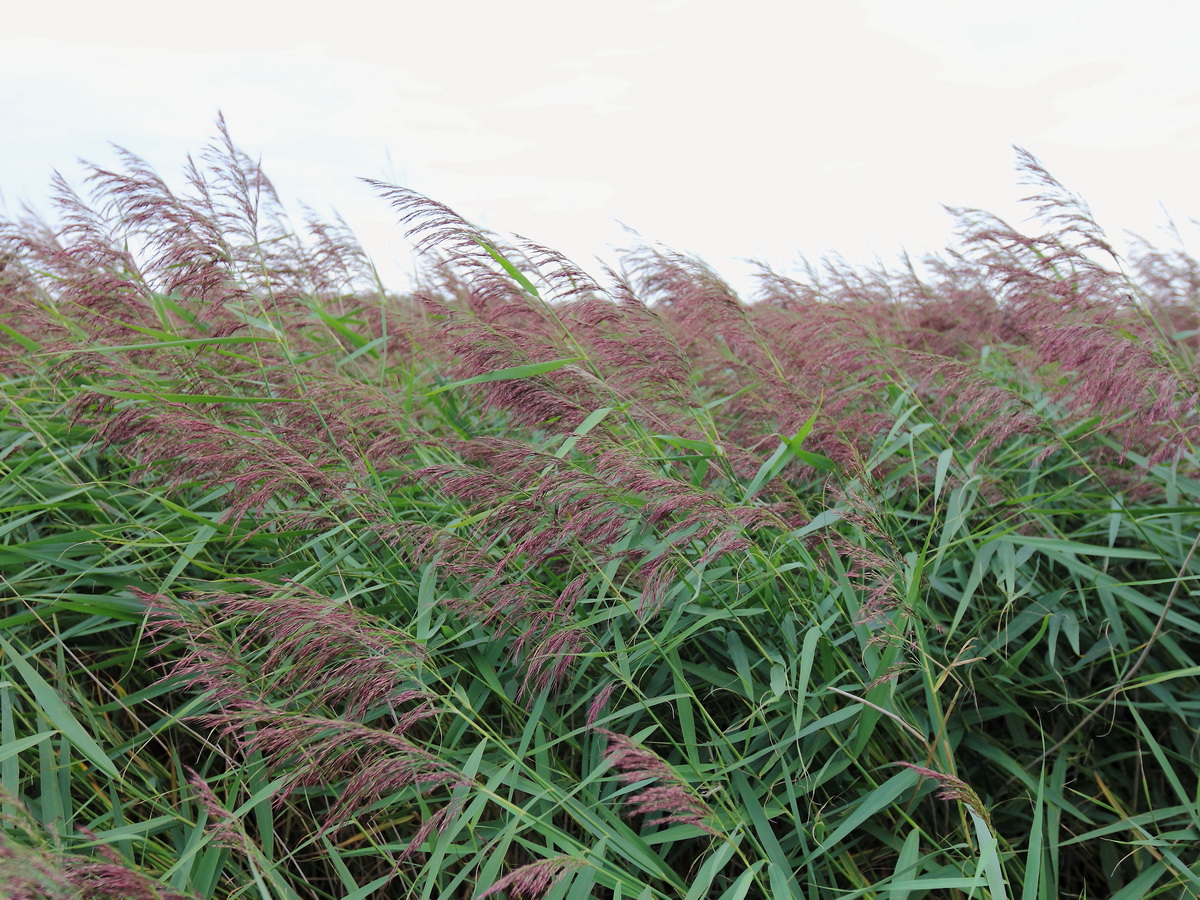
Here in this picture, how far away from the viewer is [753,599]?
8.46 feet

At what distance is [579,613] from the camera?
2.54m

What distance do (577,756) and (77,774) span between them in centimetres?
148

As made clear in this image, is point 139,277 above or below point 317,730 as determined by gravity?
above

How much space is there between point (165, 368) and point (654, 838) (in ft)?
7.29

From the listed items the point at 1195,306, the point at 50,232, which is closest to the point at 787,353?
the point at 1195,306

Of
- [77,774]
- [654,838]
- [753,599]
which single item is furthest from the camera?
[753,599]

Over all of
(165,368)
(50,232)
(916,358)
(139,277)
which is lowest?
(916,358)

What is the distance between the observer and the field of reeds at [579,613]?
206 cm

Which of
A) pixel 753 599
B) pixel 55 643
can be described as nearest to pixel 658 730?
pixel 753 599

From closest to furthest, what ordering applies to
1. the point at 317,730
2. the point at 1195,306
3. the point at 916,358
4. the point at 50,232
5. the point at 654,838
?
the point at 317,730
the point at 654,838
the point at 916,358
the point at 50,232
the point at 1195,306

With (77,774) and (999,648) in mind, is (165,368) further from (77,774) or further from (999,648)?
(999,648)

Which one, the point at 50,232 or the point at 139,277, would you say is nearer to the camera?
the point at 139,277

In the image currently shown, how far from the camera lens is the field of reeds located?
6.77 ft

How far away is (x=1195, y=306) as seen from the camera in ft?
18.4
